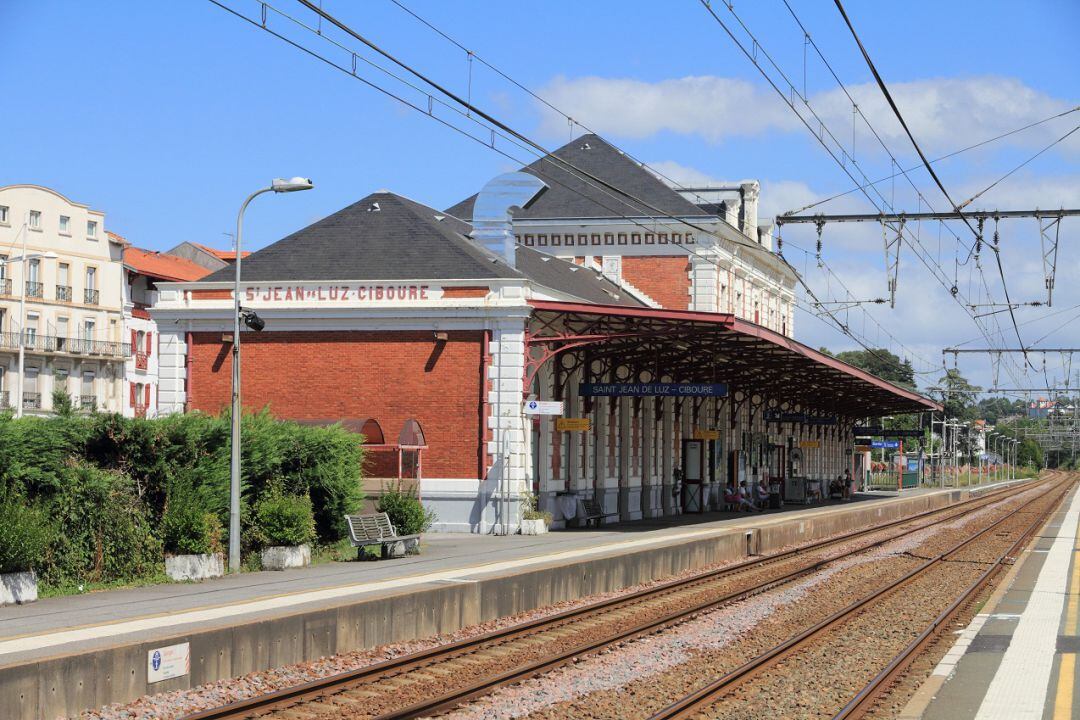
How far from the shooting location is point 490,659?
582 inches

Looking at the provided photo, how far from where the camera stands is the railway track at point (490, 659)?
38.4 feet

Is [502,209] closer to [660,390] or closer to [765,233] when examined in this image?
[660,390]

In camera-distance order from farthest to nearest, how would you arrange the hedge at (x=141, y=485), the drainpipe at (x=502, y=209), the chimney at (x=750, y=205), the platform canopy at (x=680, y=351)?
1. the chimney at (x=750, y=205)
2. the drainpipe at (x=502, y=209)
3. the platform canopy at (x=680, y=351)
4. the hedge at (x=141, y=485)

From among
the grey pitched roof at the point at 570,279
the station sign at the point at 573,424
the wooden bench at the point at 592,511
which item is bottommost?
the wooden bench at the point at 592,511

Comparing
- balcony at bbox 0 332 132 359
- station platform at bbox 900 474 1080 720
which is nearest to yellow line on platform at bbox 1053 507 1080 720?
station platform at bbox 900 474 1080 720

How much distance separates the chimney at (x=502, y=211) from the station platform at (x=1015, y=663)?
1773 cm

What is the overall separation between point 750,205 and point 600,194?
10171 mm

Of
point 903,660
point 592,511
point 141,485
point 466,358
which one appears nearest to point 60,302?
point 592,511

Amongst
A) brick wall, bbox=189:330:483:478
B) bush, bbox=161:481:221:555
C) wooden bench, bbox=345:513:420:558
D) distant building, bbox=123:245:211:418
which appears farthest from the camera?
distant building, bbox=123:245:211:418

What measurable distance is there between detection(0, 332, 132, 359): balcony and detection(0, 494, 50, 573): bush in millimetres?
50886

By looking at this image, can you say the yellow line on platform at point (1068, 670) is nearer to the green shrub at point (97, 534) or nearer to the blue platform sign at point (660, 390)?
the blue platform sign at point (660, 390)

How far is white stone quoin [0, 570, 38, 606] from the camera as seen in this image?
54.0ft

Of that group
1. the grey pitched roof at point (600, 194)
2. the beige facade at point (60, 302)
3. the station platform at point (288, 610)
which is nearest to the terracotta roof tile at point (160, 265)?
the beige facade at point (60, 302)

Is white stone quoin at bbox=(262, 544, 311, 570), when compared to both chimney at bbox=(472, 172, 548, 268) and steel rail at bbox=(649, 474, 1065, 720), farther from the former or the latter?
chimney at bbox=(472, 172, 548, 268)
